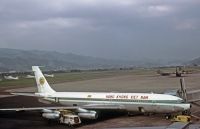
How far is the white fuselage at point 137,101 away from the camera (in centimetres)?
4241

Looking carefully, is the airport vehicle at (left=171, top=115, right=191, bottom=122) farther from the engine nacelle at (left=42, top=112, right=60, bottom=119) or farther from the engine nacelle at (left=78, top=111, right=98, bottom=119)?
the engine nacelle at (left=42, top=112, right=60, bottom=119)

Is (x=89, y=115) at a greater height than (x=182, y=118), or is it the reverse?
(x=89, y=115)

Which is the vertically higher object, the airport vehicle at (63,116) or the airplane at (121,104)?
the airplane at (121,104)

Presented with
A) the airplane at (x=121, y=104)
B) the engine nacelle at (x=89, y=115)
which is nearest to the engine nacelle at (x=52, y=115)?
the airplane at (x=121, y=104)

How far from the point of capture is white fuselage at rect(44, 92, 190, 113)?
42.4 metres

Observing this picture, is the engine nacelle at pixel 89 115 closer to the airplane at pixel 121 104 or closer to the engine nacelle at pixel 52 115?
the airplane at pixel 121 104

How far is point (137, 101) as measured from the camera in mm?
44219

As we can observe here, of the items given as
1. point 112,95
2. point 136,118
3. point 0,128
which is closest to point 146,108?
point 136,118

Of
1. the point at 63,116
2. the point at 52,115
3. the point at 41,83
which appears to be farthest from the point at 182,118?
the point at 41,83

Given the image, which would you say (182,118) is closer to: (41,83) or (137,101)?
(137,101)

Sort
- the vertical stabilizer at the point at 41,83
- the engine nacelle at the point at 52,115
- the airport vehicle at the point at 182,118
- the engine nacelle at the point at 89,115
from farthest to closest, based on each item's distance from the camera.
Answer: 1. the vertical stabilizer at the point at 41,83
2. the engine nacelle at the point at 52,115
3. the engine nacelle at the point at 89,115
4. the airport vehicle at the point at 182,118

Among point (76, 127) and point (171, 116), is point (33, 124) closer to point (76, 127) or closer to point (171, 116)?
point (76, 127)

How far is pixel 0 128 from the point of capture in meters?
41.2

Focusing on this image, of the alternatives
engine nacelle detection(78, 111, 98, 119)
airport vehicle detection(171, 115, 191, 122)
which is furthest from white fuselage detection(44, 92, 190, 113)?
engine nacelle detection(78, 111, 98, 119)
